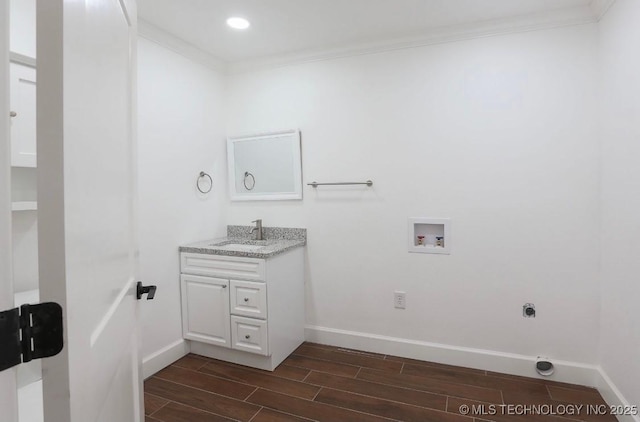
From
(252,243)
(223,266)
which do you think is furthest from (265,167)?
(223,266)

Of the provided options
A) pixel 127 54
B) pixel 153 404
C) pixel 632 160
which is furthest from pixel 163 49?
pixel 632 160

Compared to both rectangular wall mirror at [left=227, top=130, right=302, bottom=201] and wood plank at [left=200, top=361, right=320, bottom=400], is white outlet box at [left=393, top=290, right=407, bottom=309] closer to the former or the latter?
wood plank at [left=200, top=361, right=320, bottom=400]

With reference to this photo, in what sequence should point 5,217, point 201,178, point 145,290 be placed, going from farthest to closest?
point 201,178 < point 145,290 < point 5,217

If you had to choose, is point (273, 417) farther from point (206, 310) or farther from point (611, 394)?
point (611, 394)

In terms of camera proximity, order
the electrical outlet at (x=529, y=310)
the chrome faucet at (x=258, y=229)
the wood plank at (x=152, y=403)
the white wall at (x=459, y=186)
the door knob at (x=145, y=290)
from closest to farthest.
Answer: the door knob at (x=145, y=290) → the wood plank at (x=152, y=403) → the white wall at (x=459, y=186) → the electrical outlet at (x=529, y=310) → the chrome faucet at (x=258, y=229)

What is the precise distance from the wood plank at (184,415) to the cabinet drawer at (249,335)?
543mm

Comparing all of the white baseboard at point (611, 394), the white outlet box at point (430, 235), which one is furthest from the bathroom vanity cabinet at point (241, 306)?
the white baseboard at point (611, 394)

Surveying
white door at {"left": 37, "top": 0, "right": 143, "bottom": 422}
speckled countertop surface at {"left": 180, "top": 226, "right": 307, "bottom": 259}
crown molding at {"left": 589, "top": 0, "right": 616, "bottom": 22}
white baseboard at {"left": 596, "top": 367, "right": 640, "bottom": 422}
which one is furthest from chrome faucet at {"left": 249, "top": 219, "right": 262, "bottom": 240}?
crown molding at {"left": 589, "top": 0, "right": 616, "bottom": 22}

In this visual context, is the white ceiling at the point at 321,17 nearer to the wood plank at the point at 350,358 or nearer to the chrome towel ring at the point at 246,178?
the chrome towel ring at the point at 246,178

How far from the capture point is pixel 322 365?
2.62m

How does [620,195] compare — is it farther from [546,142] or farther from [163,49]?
[163,49]

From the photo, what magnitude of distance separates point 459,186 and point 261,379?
1954 mm

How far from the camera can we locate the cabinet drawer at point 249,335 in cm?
252

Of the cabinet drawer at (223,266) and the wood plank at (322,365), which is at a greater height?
the cabinet drawer at (223,266)
